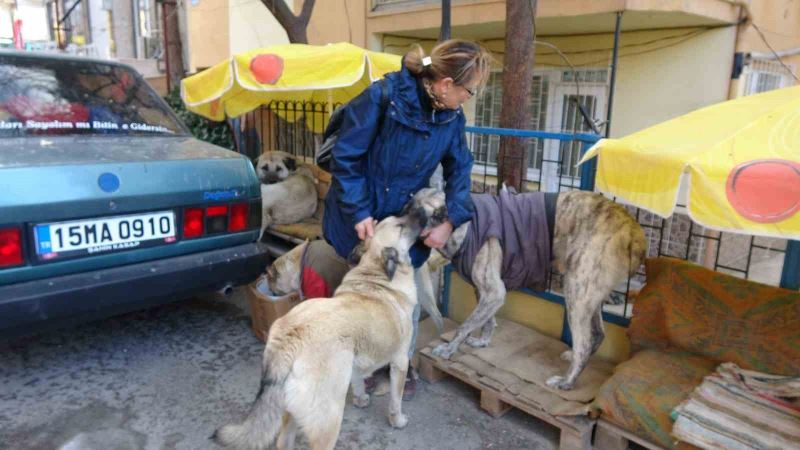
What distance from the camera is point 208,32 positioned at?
12648mm

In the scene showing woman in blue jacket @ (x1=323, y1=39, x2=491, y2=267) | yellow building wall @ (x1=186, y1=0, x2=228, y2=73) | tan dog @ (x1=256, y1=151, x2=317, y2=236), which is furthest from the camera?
yellow building wall @ (x1=186, y1=0, x2=228, y2=73)

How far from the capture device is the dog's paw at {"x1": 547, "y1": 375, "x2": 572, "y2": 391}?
9.98 feet

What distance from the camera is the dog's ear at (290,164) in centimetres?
641

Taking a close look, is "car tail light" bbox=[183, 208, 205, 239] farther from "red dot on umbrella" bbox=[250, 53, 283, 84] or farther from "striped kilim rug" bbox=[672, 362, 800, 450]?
"striped kilim rug" bbox=[672, 362, 800, 450]

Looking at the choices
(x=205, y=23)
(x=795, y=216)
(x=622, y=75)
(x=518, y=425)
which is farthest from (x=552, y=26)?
(x=205, y=23)

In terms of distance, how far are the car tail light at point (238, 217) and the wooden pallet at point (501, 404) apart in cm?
149

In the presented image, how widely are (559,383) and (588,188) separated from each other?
1226 millimetres

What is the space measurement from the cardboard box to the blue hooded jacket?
105 cm

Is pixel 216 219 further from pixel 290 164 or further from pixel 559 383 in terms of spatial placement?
pixel 290 164

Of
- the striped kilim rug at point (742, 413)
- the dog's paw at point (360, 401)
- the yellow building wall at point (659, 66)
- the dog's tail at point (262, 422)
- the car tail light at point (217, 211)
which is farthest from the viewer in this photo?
the yellow building wall at point (659, 66)

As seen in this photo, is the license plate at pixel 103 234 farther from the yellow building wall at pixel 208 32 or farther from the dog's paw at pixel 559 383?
the yellow building wall at pixel 208 32

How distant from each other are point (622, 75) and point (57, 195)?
7023 millimetres

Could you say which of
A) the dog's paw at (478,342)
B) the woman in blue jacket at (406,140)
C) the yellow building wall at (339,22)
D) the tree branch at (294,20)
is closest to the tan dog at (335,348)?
the woman in blue jacket at (406,140)

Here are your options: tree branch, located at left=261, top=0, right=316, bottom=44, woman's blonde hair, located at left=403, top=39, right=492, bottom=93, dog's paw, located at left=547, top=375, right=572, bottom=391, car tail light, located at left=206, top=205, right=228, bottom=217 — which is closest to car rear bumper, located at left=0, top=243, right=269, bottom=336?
car tail light, located at left=206, top=205, right=228, bottom=217
